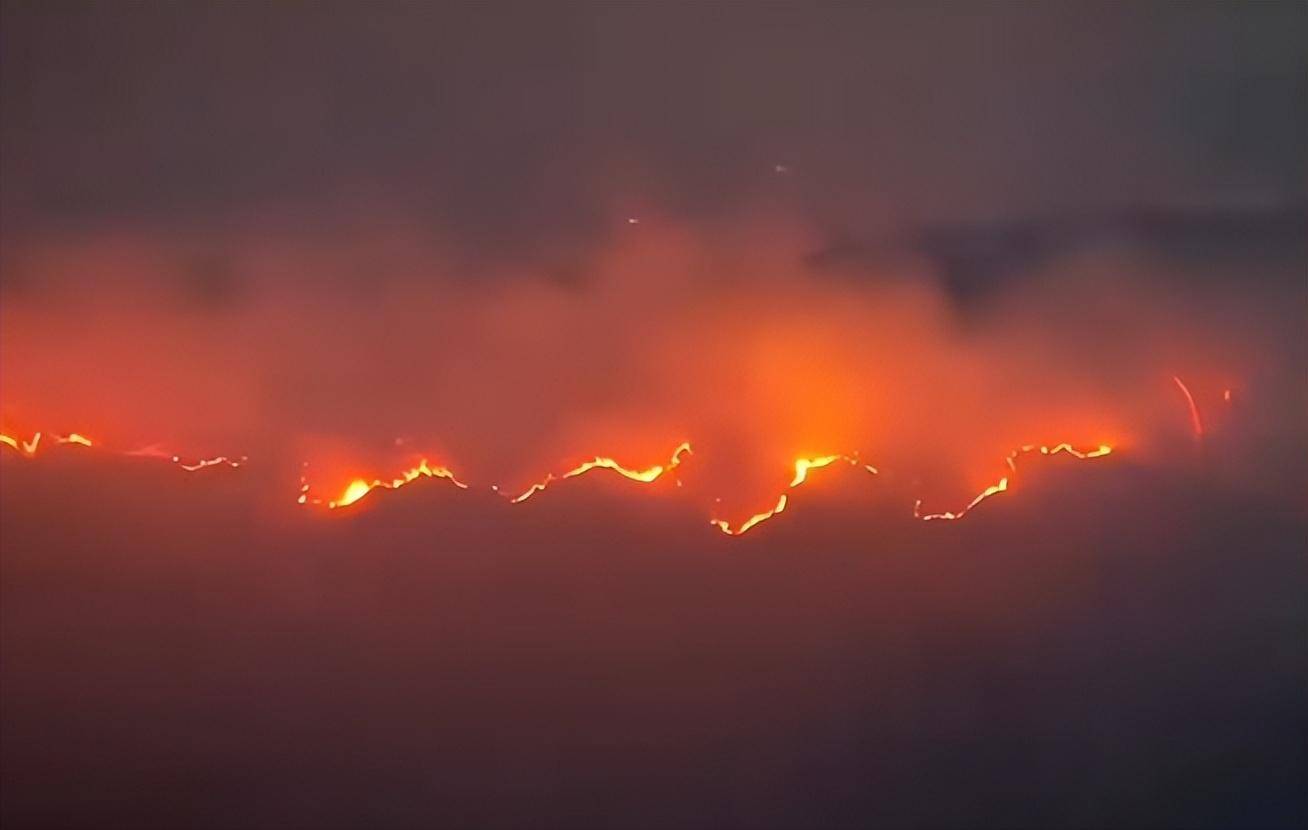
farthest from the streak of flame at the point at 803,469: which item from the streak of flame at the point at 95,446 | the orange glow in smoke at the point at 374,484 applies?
the streak of flame at the point at 95,446

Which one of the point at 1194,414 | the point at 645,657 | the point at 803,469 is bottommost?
the point at 645,657

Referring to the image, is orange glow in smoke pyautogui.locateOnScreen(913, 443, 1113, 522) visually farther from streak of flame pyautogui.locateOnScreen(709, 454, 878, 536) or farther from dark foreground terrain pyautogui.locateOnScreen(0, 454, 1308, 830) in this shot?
streak of flame pyautogui.locateOnScreen(709, 454, 878, 536)

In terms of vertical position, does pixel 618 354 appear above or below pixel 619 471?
above

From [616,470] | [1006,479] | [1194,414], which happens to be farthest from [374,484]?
[1194,414]

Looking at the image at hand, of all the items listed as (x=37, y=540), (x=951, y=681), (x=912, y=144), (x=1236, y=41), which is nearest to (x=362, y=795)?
(x=37, y=540)

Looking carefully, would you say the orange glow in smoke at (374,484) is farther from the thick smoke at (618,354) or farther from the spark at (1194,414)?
the spark at (1194,414)

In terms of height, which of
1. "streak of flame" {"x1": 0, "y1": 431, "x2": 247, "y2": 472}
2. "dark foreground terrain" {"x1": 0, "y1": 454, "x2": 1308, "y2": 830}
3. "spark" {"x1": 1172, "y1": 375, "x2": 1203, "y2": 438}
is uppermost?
"spark" {"x1": 1172, "y1": 375, "x2": 1203, "y2": 438}

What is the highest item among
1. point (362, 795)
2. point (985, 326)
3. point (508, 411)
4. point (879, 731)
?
point (985, 326)

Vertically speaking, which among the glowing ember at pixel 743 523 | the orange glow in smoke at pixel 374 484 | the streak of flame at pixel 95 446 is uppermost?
the streak of flame at pixel 95 446

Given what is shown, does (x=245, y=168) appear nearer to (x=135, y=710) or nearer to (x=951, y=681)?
(x=135, y=710)

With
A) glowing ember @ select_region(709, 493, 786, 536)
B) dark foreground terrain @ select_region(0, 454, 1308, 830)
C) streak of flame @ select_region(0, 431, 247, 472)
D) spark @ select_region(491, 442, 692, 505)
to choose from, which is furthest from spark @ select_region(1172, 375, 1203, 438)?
streak of flame @ select_region(0, 431, 247, 472)

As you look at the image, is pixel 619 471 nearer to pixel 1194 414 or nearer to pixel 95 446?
pixel 95 446
